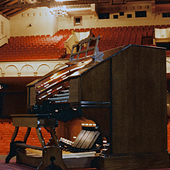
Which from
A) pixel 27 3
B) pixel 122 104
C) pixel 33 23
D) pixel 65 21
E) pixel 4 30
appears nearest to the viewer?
pixel 122 104

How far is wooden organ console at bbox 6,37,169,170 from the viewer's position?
8.46ft

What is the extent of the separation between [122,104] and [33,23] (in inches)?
461

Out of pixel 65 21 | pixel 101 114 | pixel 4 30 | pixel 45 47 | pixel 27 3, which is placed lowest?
pixel 101 114

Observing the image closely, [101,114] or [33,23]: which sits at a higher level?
[33,23]

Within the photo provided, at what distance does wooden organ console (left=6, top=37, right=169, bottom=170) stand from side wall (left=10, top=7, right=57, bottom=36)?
1097 centimetres

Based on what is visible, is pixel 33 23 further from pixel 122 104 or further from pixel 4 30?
pixel 122 104

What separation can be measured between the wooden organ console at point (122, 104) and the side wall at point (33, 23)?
1097 centimetres

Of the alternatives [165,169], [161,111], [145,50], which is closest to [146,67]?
[145,50]

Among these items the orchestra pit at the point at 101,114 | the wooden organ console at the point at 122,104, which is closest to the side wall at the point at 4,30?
the orchestra pit at the point at 101,114

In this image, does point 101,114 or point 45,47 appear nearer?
point 101,114

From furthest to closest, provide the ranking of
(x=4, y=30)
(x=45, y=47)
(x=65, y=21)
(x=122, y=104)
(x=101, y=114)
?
(x=65, y=21)
(x=4, y=30)
(x=45, y=47)
(x=122, y=104)
(x=101, y=114)

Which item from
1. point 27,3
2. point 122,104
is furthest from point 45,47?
point 122,104

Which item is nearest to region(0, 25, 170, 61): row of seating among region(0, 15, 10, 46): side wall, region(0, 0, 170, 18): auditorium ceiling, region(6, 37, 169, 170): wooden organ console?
region(0, 15, 10, 46): side wall

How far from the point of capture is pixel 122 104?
8.96 feet
